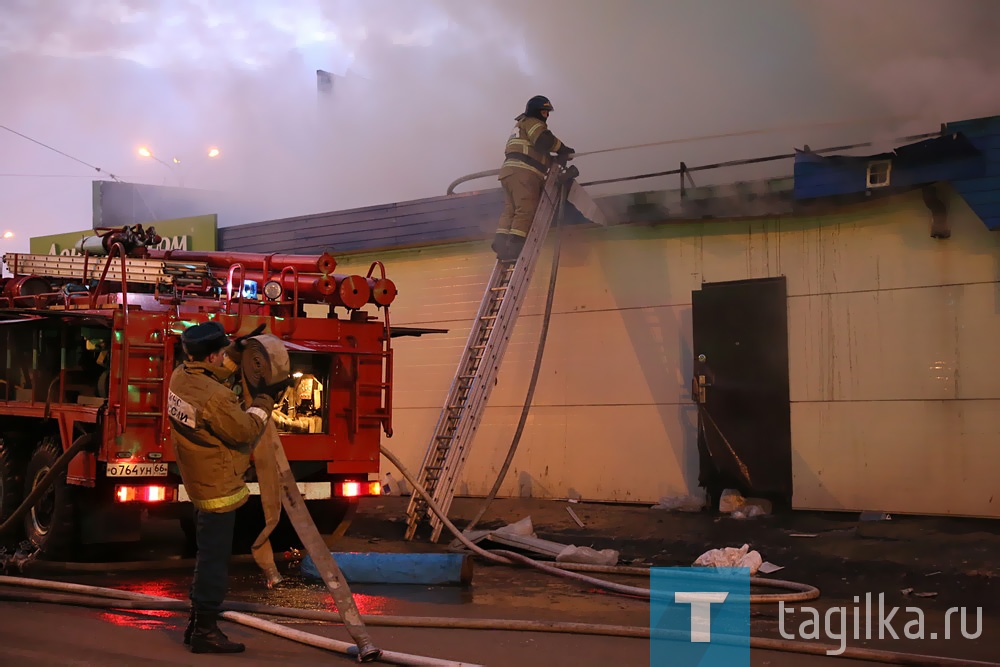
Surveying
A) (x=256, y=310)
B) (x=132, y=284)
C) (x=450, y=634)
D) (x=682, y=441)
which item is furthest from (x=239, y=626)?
(x=682, y=441)

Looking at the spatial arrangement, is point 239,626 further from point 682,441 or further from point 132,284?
point 682,441

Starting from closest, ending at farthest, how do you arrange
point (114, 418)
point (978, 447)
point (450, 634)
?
point (450, 634)
point (114, 418)
point (978, 447)

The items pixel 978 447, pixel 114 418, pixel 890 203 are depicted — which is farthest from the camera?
pixel 890 203

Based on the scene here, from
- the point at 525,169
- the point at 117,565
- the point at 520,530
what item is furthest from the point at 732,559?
the point at 117,565

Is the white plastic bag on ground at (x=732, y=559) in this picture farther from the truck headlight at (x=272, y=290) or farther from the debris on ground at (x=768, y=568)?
the truck headlight at (x=272, y=290)

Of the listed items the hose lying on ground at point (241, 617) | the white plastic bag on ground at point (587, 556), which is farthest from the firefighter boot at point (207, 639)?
the white plastic bag on ground at point (587, 556)

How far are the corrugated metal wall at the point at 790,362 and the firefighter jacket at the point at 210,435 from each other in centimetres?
648

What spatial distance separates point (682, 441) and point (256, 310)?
4.73 meters

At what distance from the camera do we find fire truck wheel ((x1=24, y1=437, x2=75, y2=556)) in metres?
7.63

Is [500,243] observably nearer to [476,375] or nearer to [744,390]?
[476,375]

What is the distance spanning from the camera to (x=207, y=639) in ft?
15.8

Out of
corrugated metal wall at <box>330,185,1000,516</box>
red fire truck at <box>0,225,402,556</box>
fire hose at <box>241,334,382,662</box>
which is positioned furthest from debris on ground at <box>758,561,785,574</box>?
fire hose at <box>241,334,382,662</box>

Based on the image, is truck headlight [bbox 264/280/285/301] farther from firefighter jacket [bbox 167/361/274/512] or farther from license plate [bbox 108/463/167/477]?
firefighter jacket [bbox 167/361/274/512]

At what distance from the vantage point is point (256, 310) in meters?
8.24
